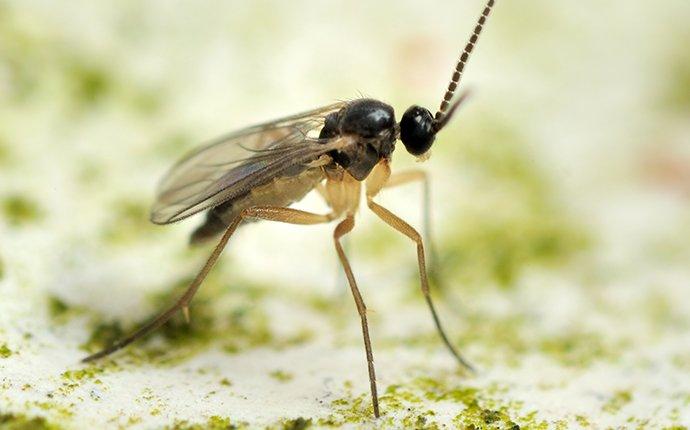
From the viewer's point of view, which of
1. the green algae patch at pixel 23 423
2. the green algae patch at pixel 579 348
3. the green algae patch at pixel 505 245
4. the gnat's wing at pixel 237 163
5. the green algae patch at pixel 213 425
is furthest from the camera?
the green algae patch at pixel 505 245

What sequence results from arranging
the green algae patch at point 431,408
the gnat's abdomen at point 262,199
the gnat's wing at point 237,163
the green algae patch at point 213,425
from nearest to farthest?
the green algae patch at point 213,425 → the green algae patch at point 431,408 → the gnat's wing at point 237,163 → the gnat's abdomen at point 262,199

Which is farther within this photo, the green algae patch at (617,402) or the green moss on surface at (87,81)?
the green moss on surface at (87,81)

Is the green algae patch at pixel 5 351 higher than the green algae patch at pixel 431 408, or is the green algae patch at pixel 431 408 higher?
the green algae patch at pixel 5 351

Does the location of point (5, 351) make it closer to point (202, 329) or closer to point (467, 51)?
point (202, 329)

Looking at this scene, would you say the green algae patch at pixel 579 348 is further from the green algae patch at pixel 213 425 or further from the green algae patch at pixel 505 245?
the green algae patch at pixel 213 425

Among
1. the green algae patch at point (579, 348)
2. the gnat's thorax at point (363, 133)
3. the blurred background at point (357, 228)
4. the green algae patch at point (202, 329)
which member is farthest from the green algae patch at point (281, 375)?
the green algae patch at point (579, 348)

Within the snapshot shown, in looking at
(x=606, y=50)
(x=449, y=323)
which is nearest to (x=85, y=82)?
(x=449, y=323)

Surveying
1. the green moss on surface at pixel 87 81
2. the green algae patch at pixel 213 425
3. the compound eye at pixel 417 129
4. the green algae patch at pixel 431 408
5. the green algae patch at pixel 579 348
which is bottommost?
the green algae patch at pixel 213 425

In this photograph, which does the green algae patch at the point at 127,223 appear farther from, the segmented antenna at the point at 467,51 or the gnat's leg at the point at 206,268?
the segmented antenna at the point at 467,51
